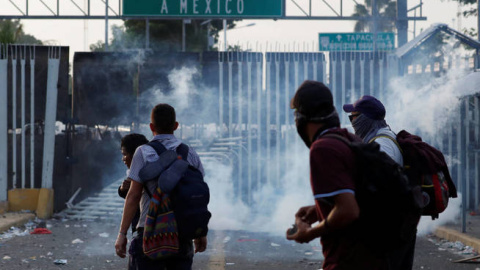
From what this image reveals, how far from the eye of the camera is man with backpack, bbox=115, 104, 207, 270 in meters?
4.34

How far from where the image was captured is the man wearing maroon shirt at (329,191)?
2979mm

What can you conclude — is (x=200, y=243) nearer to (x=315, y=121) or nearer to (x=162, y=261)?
(x=162, y=261)

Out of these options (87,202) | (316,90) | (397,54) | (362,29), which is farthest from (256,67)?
(362,29)

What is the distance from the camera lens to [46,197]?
13312 millimetres

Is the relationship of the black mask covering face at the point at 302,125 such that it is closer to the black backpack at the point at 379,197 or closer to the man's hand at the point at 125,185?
the black backpack at the point at 379,197

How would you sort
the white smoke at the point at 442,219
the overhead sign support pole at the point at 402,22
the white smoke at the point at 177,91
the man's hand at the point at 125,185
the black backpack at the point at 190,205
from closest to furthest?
1. the black backpack at the point at 190,205
2. the man's hand at the point at 125,185
3. the white smoke at the point at 442,219
4. the white smoke at the point at 177,91
5. the overhead sign support pole at the point at 402,22

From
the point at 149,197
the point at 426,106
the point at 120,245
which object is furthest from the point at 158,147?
the point at 426,106

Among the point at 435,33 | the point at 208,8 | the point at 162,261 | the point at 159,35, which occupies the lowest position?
the point at 162,261

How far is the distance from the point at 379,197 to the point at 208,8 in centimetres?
1271

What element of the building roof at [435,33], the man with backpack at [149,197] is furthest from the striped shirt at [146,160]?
the building roof at [435,33]

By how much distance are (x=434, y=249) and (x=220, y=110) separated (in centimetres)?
560

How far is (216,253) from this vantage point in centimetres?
897

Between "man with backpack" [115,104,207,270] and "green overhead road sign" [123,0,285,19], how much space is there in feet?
36.4

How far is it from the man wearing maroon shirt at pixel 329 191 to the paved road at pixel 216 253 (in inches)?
187
